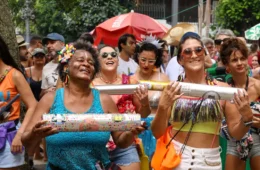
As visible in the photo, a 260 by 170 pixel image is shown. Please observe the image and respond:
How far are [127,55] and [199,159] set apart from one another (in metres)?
4.18

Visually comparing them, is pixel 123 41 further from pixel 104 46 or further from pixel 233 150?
pixel 233 150

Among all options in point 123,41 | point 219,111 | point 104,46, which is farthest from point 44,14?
point 219,111

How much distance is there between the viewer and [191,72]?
4902mm

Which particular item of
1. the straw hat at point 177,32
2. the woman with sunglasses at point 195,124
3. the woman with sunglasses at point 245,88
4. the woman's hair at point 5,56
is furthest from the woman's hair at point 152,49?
the straw hat at point 177,32

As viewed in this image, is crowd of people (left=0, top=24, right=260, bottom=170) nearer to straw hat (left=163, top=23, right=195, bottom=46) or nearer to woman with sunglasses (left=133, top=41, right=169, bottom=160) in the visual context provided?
woman with sunglasses (left=133, top=41, right=169, bottom=160)

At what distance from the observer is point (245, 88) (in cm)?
608

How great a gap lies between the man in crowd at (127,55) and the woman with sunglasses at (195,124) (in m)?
3.48

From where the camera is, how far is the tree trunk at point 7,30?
6758 mm

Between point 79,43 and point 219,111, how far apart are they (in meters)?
1.33

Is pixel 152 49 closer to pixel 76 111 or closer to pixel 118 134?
pixel 118 134

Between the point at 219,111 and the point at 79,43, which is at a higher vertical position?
the point at 79,43

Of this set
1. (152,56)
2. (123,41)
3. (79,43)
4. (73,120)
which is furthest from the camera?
(123,41)

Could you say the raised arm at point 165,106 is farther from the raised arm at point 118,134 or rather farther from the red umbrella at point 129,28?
the red umbrella at point 129,28

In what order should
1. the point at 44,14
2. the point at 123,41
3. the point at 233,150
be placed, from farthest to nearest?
the point at 44,14
the point at 123,41
the point at 233,150
